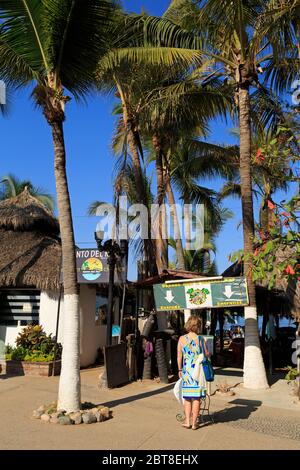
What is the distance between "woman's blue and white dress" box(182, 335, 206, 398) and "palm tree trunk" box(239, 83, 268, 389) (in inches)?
144

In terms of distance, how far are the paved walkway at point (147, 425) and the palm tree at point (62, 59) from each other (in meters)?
0.86

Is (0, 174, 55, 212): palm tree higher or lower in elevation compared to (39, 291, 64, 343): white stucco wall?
higher

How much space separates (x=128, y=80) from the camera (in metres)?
14.1

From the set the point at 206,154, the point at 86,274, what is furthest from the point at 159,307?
the point at 206,154

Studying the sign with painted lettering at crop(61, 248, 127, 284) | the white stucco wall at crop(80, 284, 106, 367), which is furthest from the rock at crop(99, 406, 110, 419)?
the white stucco wall at crop(80, 284, 106, 367)

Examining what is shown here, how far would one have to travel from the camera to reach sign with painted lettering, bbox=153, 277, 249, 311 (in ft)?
35.7

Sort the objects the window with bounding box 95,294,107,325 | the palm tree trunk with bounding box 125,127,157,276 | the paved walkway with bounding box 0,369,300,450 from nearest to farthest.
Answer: the paved walkway with bounding box 0,369,300,450, the palm tree trunk with bounding box 125,127,157,276, the window with bounding box 95,294,107,325

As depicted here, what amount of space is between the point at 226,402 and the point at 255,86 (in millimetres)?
8223

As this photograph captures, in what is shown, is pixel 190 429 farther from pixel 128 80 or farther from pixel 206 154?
pixel 206 154

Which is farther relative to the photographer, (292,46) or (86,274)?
(86,274)

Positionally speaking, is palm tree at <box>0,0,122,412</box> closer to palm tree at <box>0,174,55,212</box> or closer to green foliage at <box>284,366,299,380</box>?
green foliage at <box>284,366,299,380</box>

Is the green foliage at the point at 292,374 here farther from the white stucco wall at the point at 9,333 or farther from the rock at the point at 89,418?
the white stucco wall at the point at 9,333

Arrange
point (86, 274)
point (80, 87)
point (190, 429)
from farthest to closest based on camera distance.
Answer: point (86, 274), point (80, 87), point (190, 429)
